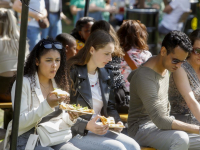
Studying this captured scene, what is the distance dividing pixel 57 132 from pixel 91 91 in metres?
0.66

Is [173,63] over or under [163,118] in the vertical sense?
over

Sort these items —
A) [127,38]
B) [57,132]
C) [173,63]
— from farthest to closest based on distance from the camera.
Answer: [127,38] → [173,63] → [57,132]

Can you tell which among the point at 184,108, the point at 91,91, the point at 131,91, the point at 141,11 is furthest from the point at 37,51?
the point at 141,11

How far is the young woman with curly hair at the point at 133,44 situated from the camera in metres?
4.23

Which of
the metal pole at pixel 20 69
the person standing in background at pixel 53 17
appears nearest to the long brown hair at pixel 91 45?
the metal pole at pixel 20 69

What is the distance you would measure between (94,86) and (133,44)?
116 centimetres

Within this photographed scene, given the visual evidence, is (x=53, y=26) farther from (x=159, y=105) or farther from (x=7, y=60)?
(x=159, y=105)

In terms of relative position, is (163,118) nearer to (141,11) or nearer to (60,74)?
(60,74)

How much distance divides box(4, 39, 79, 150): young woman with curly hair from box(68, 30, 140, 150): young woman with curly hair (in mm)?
178

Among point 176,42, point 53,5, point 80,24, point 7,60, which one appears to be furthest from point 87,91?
point 53,5

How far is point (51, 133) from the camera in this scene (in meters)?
2.70

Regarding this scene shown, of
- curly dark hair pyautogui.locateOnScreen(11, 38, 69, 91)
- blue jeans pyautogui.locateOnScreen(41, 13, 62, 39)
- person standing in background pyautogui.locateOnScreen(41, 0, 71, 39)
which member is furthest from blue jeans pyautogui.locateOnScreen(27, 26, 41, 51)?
curly dark hair pyautogui.locateOnScreen(11, 38, 69, 91)

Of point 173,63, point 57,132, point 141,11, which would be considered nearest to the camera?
point 57,132

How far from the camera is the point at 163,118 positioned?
3.02m
